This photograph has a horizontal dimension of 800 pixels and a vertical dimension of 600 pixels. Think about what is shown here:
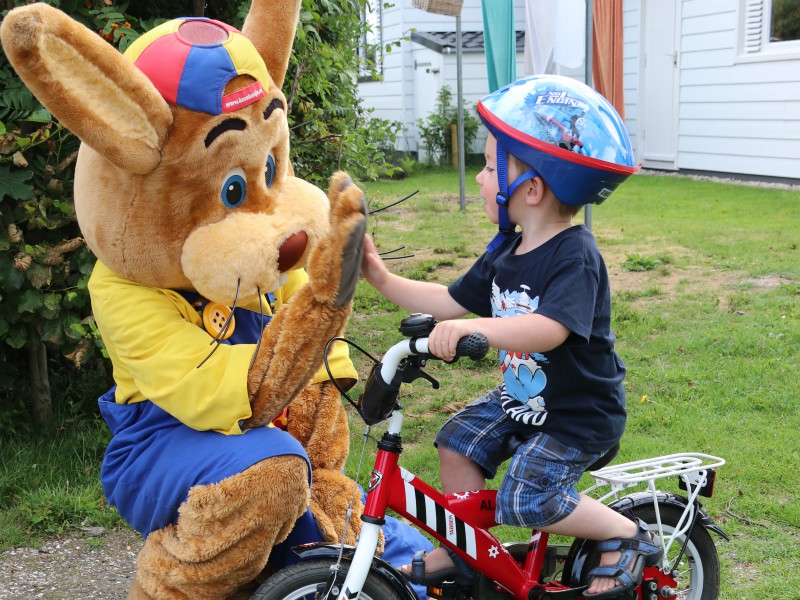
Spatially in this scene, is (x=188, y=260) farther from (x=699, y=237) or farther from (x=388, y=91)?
(x=388, y=91)

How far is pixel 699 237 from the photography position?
889 centimetres

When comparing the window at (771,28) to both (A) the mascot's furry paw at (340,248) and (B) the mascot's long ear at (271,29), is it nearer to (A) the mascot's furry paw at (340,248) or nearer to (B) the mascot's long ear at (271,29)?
(B) the mascot's long ear at (271,29)

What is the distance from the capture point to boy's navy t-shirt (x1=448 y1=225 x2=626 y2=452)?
8.21 feet

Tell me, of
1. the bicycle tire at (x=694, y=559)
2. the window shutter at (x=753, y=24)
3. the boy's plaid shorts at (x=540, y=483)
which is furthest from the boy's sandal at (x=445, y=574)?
the window shutter at (x=753, y=24)

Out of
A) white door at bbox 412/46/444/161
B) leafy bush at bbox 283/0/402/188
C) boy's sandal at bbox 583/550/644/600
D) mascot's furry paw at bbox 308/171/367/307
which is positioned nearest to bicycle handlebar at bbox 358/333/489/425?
mascot's furry paw at bbox 308/171/367/307

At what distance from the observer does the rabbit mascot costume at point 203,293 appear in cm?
248

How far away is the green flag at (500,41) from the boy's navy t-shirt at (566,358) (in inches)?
275

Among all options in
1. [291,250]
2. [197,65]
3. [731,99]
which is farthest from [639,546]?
[731,99]

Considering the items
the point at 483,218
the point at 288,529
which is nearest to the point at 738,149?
the point at 483,218

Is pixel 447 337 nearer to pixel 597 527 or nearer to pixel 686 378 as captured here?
pixel 597 527

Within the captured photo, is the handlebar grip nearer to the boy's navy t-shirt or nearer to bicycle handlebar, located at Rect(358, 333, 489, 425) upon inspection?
bicycle handlebar, located at Rect(358, 333, 489, 425)

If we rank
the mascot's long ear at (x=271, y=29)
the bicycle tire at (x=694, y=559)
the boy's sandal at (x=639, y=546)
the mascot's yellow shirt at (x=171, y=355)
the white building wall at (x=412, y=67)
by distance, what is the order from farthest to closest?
1. the white building wall at (x=412, y=67)
2. the bicycle tire at (x=694, y=559)
3. the mascot's long ear at (x=271, y=29)
4. the boy's sandal at (x=639, y=546)
5. the mascot's yellow shirt at (x=171, y=355)

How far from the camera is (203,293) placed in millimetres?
2572

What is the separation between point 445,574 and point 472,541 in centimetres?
19
